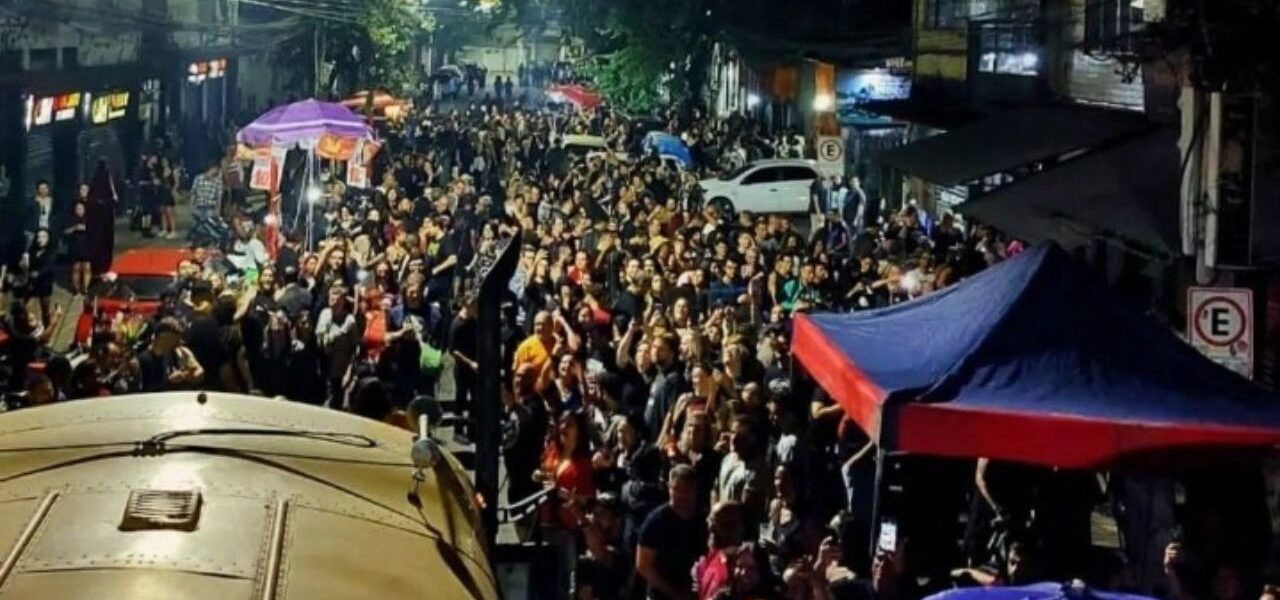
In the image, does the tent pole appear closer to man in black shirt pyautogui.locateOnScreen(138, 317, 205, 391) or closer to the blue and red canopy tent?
the blue and red canopy tent

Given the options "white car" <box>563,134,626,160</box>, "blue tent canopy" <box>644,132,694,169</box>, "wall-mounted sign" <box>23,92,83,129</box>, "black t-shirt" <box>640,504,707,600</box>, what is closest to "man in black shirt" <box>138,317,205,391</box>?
"black t-shirt" <box>640,504,707,600</box>

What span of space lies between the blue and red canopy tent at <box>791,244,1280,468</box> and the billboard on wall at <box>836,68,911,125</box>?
26.4 metres

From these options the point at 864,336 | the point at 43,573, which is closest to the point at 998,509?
the point at 864,336

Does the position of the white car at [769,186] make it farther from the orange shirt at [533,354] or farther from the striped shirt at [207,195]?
the orange shirt at [533,354]

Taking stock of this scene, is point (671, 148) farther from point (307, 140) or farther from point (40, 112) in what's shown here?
point (307, 140)

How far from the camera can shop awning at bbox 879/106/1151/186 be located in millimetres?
17734

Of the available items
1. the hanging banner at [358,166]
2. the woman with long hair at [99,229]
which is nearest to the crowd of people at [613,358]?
the hanging banner at [358,166]

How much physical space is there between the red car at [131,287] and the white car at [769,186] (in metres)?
19.9

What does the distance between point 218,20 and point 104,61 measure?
16.7 metres

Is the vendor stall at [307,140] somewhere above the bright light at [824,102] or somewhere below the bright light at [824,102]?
below

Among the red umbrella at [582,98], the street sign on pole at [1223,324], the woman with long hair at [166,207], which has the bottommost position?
the woman with long hair at [166,207]

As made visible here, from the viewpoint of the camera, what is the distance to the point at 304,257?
2052cm

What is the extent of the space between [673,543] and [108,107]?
34.3m

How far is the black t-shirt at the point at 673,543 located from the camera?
8930mm
